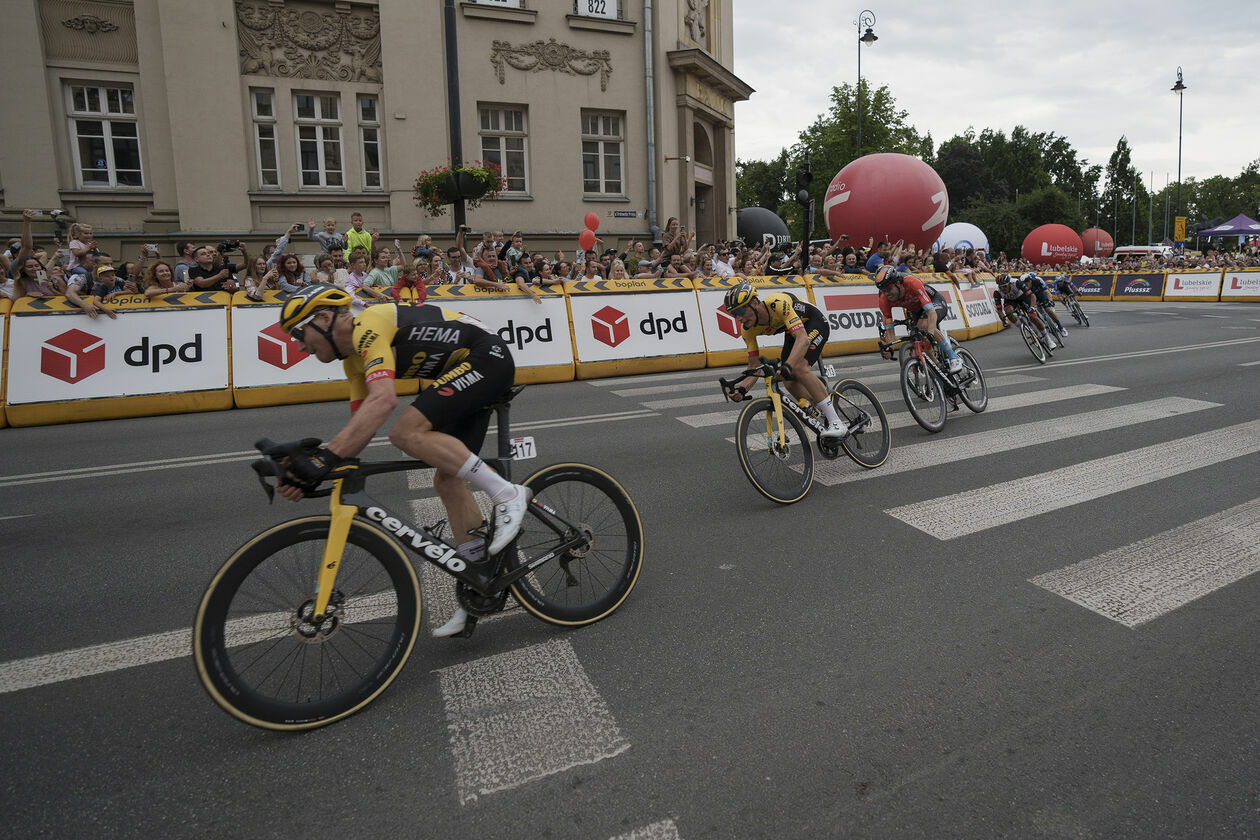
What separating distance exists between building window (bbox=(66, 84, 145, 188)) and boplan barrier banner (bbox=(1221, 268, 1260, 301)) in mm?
35284

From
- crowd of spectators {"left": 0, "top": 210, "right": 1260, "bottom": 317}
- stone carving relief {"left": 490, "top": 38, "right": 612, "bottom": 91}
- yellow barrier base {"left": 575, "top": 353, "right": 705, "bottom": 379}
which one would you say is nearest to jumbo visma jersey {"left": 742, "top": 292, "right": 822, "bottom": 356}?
yellow barrier base {"left": 575, "top": 353, "right": 705, "bottom": 379}

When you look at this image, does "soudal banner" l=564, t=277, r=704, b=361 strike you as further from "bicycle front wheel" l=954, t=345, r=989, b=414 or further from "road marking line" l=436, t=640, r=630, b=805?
"road marking line" l=436, t=640, r=630, b=805

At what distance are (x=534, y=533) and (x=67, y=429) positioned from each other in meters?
8.26

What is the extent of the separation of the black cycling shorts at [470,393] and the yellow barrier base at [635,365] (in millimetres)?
8592

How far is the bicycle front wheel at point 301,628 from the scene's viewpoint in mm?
2875

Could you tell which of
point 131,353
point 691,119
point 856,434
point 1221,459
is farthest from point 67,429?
point 691,119

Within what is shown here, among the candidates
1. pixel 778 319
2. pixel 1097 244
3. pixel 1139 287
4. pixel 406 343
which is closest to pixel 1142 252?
pixel 1097 244

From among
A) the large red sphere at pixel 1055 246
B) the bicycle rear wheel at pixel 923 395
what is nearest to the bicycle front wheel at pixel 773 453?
the bicycle rear wheel at pixel 923 395

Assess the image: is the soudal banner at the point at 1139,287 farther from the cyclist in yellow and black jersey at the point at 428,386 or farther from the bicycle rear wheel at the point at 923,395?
the cyclist in yellow and black jersey at the point at 428,386

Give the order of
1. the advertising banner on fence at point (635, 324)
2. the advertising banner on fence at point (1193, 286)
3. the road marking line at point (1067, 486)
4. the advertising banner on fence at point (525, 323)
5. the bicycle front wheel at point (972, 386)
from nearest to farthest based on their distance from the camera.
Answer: the road marking line at point (1067, 486) → the bicycle front wheel at point (972, 386) → the advertising banner on fence at point (525, 323) → the advertising banner on fence at point (635, 324) → the advertising banner on fence at point (1193, 286)

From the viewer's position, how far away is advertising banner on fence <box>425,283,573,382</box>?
472 inches

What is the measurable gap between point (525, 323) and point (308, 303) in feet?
30.2

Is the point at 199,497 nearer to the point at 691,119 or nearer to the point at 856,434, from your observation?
the point at 856,434

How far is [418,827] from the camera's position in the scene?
97.8 inches
